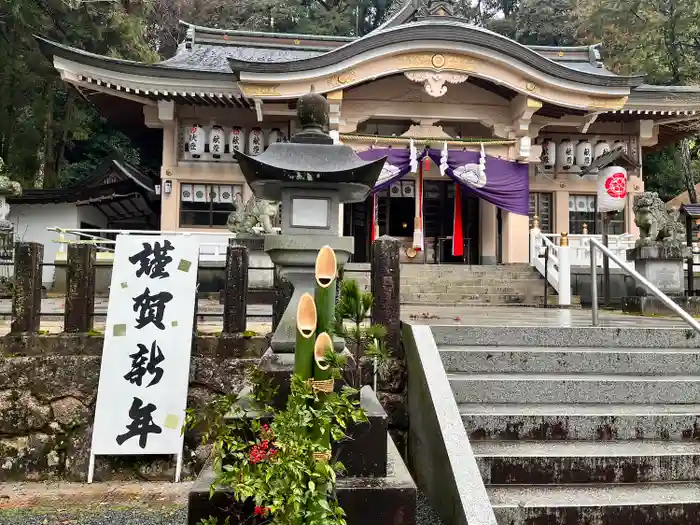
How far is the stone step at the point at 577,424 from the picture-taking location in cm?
443

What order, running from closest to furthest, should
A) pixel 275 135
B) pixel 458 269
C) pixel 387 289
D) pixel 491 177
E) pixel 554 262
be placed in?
pixel 387 289, pixel 554 262, pixel 458 269, pixel 491 177, pixel 275 135

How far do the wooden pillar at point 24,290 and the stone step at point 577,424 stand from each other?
454cm

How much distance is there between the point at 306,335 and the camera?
2781 mm

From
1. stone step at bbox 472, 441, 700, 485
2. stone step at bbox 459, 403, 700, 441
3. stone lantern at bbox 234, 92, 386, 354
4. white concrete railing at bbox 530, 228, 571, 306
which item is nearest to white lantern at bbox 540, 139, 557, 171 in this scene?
white concrete railing at bbox 530, 228, 571, 306

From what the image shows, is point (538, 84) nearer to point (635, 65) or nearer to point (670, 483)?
point (635, 65)

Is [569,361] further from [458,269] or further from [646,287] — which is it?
[458,269]

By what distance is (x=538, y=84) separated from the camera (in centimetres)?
1375

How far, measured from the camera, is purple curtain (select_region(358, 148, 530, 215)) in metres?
14.1

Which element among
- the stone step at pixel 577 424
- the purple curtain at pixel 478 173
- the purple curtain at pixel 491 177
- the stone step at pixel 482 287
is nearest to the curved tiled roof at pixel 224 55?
the purple curtain at pixel 478 173

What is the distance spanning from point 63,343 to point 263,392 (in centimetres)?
326

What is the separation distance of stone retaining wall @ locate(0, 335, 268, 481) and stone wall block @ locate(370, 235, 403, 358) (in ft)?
4.89

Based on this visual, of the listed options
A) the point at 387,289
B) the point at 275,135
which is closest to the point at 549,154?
the point at 275,135

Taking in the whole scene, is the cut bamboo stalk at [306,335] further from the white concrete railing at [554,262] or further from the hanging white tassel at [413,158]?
the hanging white tassel at [413,158]

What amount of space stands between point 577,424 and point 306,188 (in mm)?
3062
